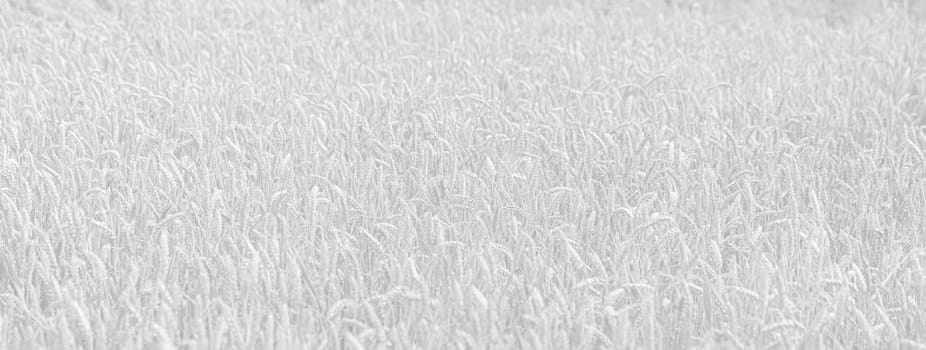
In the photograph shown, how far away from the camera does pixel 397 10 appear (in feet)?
21.7

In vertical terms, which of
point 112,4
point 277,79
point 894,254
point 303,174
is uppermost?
point 112,4

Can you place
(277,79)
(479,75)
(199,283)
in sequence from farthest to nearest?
(479,75), (277,79), (199,283)

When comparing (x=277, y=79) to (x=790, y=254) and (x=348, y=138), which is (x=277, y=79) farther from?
(x=790, y=254)

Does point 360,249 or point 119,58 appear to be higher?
point 119,58

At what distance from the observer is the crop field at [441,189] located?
236cm

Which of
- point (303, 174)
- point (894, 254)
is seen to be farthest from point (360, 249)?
point (894, 254)

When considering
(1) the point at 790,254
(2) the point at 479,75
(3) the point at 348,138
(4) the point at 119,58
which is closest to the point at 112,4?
(4) the point at 119,58

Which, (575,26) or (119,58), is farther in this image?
(575,26)

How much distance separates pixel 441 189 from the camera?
3.24 m

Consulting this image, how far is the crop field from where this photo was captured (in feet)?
7.73

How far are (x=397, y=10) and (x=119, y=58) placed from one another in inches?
75.7

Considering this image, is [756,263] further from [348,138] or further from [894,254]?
[348,138]

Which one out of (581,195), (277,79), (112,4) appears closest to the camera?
(581,195)

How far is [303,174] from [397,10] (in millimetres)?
3291
